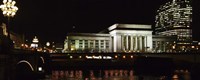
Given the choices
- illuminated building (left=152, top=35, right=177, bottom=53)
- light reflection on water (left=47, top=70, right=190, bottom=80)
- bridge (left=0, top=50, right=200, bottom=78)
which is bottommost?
light reflection on water (left=47, top=70, right=190, bottom=80)

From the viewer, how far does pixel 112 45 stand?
16350cm

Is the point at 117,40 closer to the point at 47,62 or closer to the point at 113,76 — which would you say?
the point at 47,62

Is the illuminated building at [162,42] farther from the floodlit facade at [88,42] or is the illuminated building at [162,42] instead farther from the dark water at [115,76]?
the dark water at [115,76]

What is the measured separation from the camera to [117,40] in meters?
157

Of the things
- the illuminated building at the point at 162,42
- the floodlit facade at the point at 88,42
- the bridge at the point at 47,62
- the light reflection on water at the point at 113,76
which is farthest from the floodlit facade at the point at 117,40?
the light reflection on water at the point at 113,76

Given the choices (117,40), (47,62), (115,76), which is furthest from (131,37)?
(115,76)

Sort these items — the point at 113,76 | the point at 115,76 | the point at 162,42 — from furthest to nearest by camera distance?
the point at 162,42
the point at 113,76
the point at 115,76

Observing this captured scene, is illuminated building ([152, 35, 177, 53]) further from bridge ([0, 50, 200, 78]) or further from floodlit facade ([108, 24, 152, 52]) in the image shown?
bridge ([0, 50, 200, 78])

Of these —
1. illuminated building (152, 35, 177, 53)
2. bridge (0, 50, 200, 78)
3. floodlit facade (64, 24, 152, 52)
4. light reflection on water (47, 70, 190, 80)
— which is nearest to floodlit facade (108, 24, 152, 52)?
floodlit facade (64, 24, 152, 52)

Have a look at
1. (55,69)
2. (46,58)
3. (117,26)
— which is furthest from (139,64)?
(117,26)

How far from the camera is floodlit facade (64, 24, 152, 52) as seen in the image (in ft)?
516

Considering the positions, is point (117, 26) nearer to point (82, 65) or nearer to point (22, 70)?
point (82, 65)

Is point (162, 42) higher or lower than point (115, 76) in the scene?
higher

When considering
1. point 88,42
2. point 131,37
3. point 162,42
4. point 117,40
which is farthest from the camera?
point 162,42
